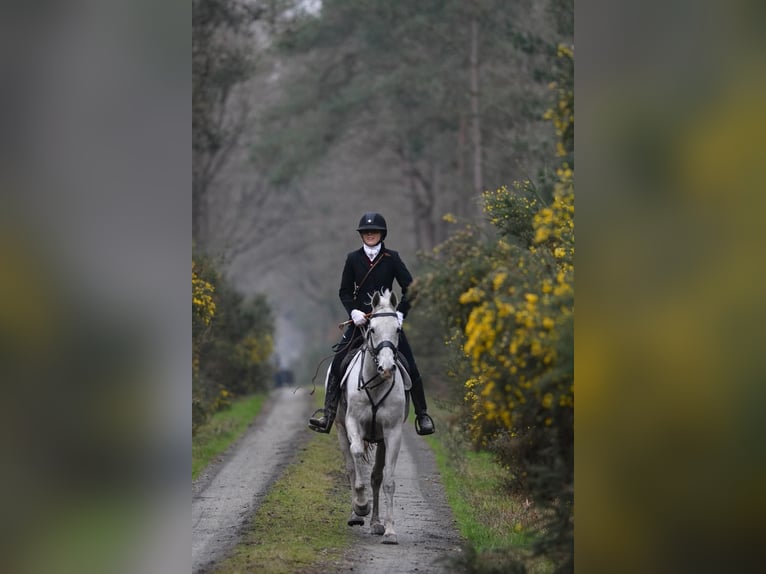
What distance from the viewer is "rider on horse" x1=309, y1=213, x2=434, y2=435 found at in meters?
12.4

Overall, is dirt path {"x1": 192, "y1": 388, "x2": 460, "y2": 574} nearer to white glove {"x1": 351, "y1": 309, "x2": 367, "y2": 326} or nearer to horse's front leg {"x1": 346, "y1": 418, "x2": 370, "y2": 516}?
horse's front leg {"x1": 346, "y1": 418, "x2": 370, "y2": 516}

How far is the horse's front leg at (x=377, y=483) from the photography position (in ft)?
39.2

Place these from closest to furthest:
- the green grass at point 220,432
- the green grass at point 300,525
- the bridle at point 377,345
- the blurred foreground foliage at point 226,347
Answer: the green grass at point 300,525 → the bridle at point 377,345 → the green grass at point 220,432 → the blurred foreground foliage at point 226,347

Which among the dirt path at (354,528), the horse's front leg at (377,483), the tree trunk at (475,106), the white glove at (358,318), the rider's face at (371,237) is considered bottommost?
the dirt path at (354,528)

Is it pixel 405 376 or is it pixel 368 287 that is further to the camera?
pixel 368 287

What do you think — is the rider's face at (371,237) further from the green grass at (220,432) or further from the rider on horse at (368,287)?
the green grass at (220,432)

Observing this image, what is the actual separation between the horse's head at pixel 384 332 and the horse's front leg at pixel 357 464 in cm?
72

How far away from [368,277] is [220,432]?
10.7m

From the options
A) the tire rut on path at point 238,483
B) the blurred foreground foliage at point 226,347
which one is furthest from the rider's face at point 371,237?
the blurred foreground foliage at point 226,347

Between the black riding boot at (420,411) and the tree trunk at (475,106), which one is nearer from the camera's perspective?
the black riding boot at (420,411)

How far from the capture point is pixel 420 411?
41.1 ft

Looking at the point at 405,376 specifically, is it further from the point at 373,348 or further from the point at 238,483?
the point at 238,483

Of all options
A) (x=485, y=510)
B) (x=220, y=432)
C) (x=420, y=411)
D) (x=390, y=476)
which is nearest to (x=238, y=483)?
(x=485, y=510)
